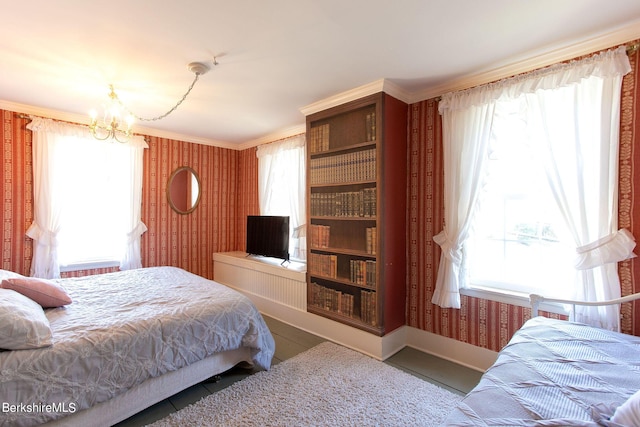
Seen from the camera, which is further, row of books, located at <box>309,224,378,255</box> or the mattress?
row of books, located at <box>309,224,378,255</box>

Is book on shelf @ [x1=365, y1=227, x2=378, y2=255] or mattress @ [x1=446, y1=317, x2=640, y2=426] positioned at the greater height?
book on shelf @ [x1=365, y1=227, x2=378, y2=255]

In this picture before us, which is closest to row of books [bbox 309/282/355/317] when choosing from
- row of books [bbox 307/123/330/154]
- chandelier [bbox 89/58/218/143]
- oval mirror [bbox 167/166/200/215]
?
row of books [bbox 307/123/330/154]

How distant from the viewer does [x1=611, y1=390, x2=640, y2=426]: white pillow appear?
0.90m

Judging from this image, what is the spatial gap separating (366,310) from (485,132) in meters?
1.92

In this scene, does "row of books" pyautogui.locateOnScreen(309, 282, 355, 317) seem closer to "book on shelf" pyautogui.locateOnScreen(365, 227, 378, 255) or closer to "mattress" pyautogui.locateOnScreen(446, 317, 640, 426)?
"book on shelf" pyautogui.locateOnScreen(365, 227, 378, 255)

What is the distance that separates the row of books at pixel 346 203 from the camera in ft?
9.26

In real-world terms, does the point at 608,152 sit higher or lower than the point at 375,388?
higher

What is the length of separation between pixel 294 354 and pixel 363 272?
102 centimetres

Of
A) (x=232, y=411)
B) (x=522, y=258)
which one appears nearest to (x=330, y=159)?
(x=522, y=258)

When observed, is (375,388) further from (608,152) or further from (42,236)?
(42,236)

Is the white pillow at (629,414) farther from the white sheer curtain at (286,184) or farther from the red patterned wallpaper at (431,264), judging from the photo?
the white sheer curtain at (286,184)

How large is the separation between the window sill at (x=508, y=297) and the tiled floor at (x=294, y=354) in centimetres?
64

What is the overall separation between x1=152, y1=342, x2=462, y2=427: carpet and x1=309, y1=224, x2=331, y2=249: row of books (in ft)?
3.93

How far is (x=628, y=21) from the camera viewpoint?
1.79 meters
